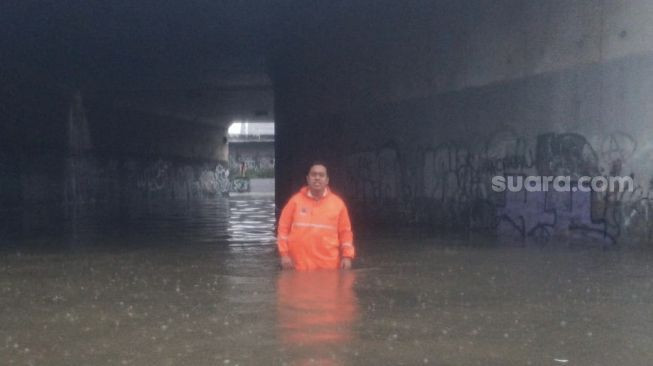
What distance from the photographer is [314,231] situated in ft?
32.7

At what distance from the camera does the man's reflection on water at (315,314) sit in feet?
21.6

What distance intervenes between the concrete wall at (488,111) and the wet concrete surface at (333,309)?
1.79m

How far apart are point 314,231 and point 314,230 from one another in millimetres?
19

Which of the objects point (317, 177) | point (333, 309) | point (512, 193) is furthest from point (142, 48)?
point (333, 309)

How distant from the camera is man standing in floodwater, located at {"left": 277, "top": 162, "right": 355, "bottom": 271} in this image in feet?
32.5

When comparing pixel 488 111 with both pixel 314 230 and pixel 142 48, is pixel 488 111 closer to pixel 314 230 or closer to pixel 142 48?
pixel 314 230

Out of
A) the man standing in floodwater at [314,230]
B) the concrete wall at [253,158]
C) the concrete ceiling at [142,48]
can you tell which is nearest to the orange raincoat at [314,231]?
the man standing in floodwater at [314,230]

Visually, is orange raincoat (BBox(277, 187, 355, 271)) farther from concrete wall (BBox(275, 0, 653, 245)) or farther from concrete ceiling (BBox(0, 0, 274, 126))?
Answer: concrete ceiling (BBox(0, 0, 274, 126))

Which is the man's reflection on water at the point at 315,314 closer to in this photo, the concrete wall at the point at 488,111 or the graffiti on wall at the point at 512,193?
the graffiti on wall at the point at 512,193

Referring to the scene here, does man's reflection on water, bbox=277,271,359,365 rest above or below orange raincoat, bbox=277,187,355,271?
below

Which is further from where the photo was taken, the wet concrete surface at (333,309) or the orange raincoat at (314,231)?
the orange raincoat at (314,231)

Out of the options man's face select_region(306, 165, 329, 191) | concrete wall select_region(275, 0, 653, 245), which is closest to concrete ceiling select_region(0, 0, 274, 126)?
concrete wall select_region(275, 0, 653, 245)

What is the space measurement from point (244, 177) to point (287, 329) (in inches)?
2948

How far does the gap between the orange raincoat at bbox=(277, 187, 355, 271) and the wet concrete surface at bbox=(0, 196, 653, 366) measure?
20 cm
